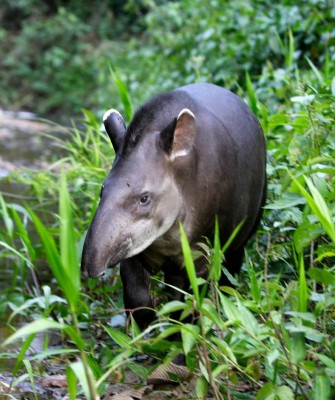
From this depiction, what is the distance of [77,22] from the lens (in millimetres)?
18750

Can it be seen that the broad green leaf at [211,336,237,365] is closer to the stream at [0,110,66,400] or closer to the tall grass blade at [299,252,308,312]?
the tall grass blade at [299,252,308,312]

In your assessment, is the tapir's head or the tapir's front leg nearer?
the tapir's head

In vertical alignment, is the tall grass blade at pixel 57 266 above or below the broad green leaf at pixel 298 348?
above

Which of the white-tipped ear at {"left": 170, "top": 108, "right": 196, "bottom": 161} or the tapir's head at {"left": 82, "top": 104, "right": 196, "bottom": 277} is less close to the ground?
the white-tipped ear at {"left": 170, "top": 108, "right": 196, "bottom": 161}

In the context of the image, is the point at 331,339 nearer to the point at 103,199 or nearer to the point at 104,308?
the point at 103,199

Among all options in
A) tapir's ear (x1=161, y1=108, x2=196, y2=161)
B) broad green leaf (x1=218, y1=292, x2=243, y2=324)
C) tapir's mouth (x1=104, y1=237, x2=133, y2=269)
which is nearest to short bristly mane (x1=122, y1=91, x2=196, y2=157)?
tapir's ear (x1=161, y1=108, x2=196, y2=161)

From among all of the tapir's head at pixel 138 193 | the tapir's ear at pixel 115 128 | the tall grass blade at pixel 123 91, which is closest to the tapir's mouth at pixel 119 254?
the tapir's head at pixel 138 193

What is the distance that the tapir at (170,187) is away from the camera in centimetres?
355

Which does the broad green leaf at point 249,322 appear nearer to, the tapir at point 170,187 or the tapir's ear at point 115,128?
the tapir at point 170,187

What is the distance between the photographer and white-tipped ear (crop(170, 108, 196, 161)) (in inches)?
147

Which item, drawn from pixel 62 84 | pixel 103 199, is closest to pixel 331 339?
pixel 103 199

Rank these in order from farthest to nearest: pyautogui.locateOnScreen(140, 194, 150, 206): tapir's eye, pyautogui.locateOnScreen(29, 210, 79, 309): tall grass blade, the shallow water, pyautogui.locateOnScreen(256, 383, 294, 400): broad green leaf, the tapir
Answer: the shallow water < pyautogui.locateOnScreen(140, 194, 150, 206): tapir's eye < the tapir < pyautogui.locateOnScreen(256, 383, 294, 400): broad green leaf < pyautogui.locateOnScreen(29, 210, 79, 309): tall grass blade

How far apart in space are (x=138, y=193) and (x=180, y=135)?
0.33 meters

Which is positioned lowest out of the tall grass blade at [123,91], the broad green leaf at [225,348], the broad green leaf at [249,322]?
the tall grass blade at [123,91]
